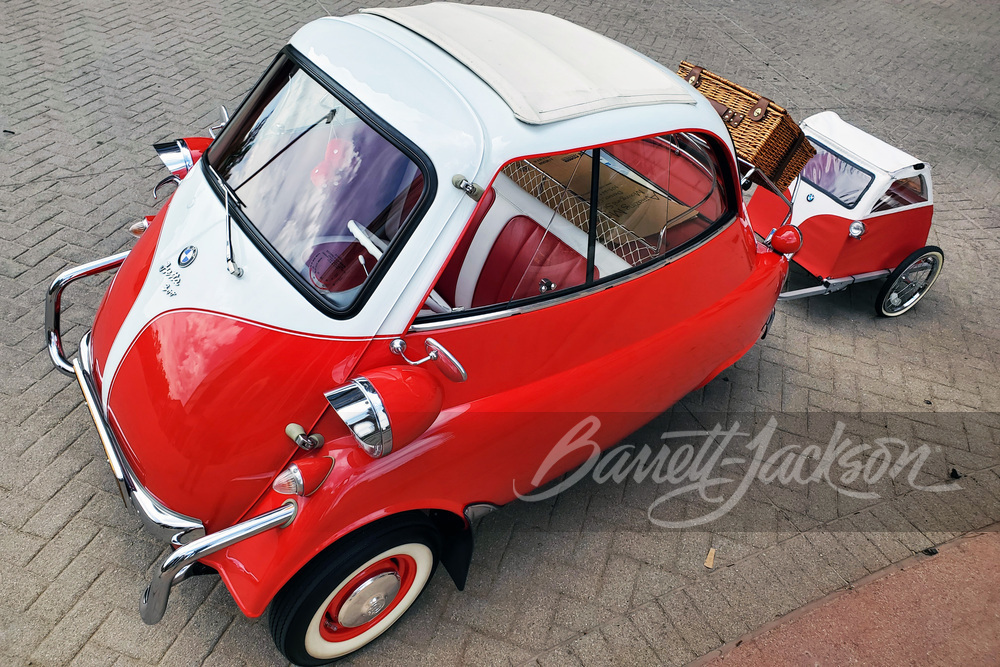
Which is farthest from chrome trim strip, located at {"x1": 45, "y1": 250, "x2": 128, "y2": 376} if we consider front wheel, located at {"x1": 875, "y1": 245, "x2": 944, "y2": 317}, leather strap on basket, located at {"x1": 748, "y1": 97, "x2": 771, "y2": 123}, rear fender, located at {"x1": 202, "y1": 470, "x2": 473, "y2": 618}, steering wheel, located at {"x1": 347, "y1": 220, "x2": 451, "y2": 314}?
front wheel, located at {"x1": 875, "y1": 245, "x2": 944, "y2": 317}

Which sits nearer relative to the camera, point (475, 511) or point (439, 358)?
point (439, 358)

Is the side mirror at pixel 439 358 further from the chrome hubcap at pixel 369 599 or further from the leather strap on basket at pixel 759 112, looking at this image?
the leather strap on basket at pixel 759 112

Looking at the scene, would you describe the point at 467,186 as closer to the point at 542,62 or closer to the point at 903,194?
the point at 542,62

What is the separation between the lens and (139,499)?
2.42m

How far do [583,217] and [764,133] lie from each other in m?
1.75

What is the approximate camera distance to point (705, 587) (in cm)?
333

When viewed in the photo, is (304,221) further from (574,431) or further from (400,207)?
(574,431)

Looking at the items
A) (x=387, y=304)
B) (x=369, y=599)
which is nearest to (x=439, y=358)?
(x=387, y=304)

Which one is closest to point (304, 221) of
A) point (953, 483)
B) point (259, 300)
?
point (259, 300)

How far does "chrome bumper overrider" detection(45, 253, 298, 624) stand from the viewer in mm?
2111

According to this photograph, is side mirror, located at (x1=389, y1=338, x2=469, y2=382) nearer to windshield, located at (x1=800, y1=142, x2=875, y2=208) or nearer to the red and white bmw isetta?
the red and white bmw isetta

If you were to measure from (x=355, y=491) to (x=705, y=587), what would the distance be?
73.2 inches

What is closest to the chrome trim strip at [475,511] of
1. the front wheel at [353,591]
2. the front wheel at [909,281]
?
the front wheel at [353,591]

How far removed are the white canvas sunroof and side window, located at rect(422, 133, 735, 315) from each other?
22 cm
